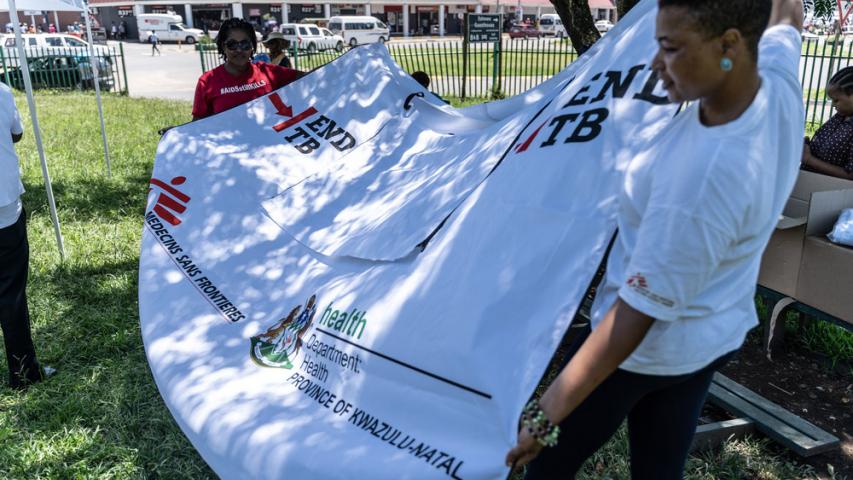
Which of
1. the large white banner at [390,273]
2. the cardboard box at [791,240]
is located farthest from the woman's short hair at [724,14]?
the cardboard box at [791,240]

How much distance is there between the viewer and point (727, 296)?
60.3 inches

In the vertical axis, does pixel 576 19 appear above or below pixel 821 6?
below

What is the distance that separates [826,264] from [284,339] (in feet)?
9.20

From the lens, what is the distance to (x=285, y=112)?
4742 millimetres

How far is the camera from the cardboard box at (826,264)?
11.3ft

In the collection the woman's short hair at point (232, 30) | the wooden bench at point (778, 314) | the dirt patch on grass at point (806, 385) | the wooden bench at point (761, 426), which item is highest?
the woman's short hair at point (232, 30)

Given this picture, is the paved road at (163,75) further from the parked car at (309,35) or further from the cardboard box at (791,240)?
the cardboard box at (791,240)

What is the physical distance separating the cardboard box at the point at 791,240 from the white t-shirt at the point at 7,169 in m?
4.09

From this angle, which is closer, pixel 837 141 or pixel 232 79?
pixel 837 141

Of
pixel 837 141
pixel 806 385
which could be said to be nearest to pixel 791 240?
pixel 806 385

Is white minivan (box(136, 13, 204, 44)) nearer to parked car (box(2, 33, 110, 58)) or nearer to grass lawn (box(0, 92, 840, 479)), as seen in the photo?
parked car (box(2, 33, 110, 58))

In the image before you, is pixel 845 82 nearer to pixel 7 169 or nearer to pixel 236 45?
pixel 236 45

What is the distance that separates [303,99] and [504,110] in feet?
5.41

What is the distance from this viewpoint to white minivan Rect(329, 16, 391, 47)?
44938mm
